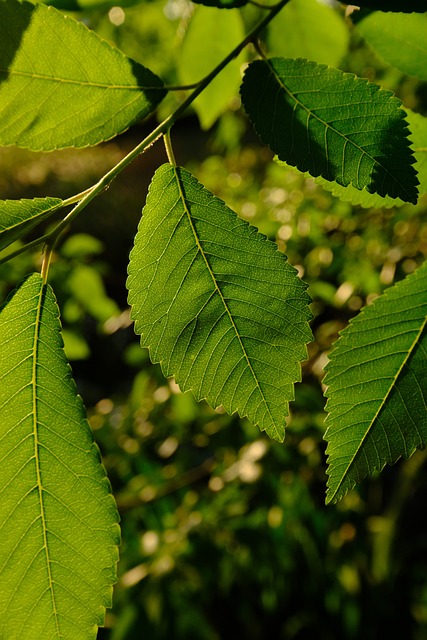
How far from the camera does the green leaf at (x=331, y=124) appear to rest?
24.1 inches

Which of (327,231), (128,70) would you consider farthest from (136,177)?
(128,70)

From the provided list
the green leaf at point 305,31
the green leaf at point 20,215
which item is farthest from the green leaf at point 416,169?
the green leaf at point 305,31

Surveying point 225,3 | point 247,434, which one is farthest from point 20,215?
point 247,434

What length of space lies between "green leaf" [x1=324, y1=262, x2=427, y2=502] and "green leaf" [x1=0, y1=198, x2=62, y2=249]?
322mm

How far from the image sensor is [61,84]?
27.3 inches

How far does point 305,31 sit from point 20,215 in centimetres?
84

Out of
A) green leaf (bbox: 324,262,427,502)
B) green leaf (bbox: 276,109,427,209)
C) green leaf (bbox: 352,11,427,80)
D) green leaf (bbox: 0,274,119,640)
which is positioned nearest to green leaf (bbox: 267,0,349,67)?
green leaf (bbox: 352,11,427,80)

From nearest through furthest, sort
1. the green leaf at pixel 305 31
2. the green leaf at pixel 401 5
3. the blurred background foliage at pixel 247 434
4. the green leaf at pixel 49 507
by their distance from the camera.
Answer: the green leaf at pixel 49 507 → the green leaf at pixel 401 5 → the green leaf at pixel 305 31 → the blurred background foliage at pixel 247 434

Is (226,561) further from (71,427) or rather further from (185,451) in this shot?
(71,427)

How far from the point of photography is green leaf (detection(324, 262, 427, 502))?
62 centimetres

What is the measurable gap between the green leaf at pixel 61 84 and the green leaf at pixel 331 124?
12cm

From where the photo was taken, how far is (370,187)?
23.8 inches

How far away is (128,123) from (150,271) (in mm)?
192

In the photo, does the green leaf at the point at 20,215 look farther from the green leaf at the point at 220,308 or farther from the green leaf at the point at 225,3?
the green leaf at the point at 225,3
